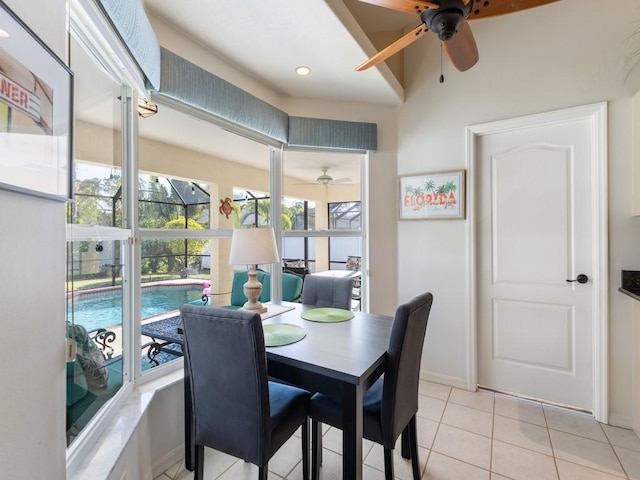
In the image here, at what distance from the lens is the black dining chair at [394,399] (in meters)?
1.36

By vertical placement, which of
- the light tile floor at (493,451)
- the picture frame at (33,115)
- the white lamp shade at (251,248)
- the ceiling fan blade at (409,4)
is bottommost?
the light tile floor at (493,451)

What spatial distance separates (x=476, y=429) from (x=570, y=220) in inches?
66.1

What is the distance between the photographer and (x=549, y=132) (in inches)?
A: 92.9

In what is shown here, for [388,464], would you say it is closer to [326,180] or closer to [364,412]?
[364,412]

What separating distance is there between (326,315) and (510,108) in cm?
219

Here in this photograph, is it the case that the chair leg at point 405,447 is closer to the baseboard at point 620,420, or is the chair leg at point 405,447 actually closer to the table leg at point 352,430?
the table leg at point 352,430

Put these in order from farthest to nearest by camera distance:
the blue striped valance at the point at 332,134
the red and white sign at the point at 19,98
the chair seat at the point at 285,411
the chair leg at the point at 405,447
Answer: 1. the blue striped valance at the point at 332,134
2. the chair leg at the point at 405,447
3. the chair seat at the point at 285,411
4. the red and white sign at the point at 19,98

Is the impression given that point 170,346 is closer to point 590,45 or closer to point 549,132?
point 549,132

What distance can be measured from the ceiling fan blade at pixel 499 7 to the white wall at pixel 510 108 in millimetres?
1207

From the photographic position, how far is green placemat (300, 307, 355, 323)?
196 centimetres

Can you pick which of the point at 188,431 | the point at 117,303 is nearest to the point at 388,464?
the point at 188,431

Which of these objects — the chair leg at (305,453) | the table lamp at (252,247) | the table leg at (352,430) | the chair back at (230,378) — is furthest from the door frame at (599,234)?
the chair back at (230,378)

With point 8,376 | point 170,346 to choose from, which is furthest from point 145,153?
point 8,376

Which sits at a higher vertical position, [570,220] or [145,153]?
[145,153]
